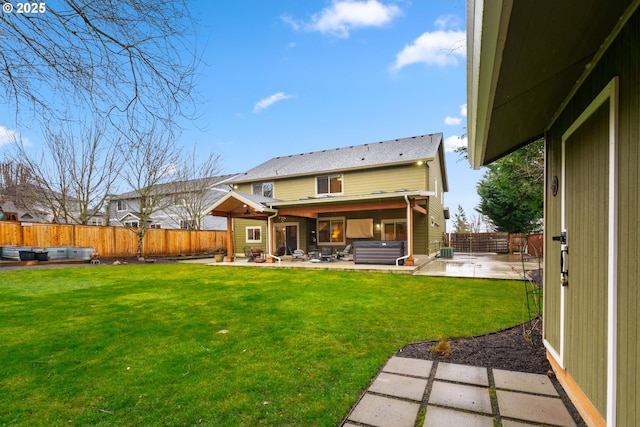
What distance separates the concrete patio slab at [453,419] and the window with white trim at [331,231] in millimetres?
12974

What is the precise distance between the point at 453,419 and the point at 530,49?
7.45 ft

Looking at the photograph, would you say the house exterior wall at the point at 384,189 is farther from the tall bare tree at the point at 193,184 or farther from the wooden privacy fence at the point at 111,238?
the tall bare tree at the point at 193,184

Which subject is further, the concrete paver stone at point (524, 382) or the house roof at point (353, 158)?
the house roof at point (353, 158)

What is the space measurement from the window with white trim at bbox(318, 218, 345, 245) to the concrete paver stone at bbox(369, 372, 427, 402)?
1248 centimetres

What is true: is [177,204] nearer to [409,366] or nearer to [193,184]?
[193,184]

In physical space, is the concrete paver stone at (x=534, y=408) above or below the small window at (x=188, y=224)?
below

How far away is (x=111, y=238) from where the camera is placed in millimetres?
15422

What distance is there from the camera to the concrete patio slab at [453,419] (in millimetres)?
2047

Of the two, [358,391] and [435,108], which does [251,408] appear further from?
[435,108]

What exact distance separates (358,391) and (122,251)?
55.5 feet

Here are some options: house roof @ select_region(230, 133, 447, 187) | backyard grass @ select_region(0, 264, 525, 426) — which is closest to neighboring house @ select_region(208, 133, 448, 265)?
house roof @ select_region(230, 133, 447, 187)

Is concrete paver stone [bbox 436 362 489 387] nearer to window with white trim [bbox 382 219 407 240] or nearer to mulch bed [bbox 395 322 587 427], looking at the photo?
mulch bed [bbox 395 322 587 427]

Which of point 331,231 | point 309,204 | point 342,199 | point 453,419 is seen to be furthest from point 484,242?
point 453,419

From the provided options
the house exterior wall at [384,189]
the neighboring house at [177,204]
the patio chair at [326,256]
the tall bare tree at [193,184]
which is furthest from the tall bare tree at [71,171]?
the patio chair at [326,256]
